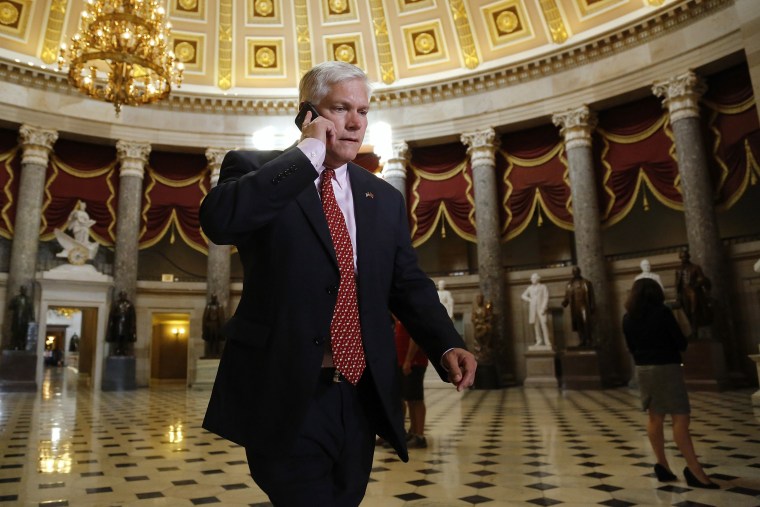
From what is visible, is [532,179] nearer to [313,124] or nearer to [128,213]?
[128,213]

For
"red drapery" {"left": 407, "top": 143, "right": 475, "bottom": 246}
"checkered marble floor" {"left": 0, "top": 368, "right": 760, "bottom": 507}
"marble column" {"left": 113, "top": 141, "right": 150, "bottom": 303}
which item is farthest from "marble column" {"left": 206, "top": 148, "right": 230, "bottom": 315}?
"checkered marble floor" {"left": 0, "top": 368, "right": 760, "bottom": 507}

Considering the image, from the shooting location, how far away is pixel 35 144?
17.1m

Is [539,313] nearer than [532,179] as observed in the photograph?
Yes

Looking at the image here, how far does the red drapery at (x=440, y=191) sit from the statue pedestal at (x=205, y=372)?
7152 millimetres

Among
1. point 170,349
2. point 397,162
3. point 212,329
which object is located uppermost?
point 397,162

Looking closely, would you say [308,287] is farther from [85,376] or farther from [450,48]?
[85,376]

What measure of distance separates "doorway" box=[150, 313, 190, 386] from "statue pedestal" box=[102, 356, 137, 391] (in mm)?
3976

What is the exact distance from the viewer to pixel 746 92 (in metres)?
14.2

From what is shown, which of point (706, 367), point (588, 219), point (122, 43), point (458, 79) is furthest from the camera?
point (458, 79)

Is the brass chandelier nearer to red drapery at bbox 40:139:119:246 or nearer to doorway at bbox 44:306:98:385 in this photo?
red drapery at bbox 40:139:119:246

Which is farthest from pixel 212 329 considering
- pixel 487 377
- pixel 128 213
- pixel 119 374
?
pixel 487 377

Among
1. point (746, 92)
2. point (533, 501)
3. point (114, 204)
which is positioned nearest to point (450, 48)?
point (746, 92)

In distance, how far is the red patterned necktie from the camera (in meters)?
1.61

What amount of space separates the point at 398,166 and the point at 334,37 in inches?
202
